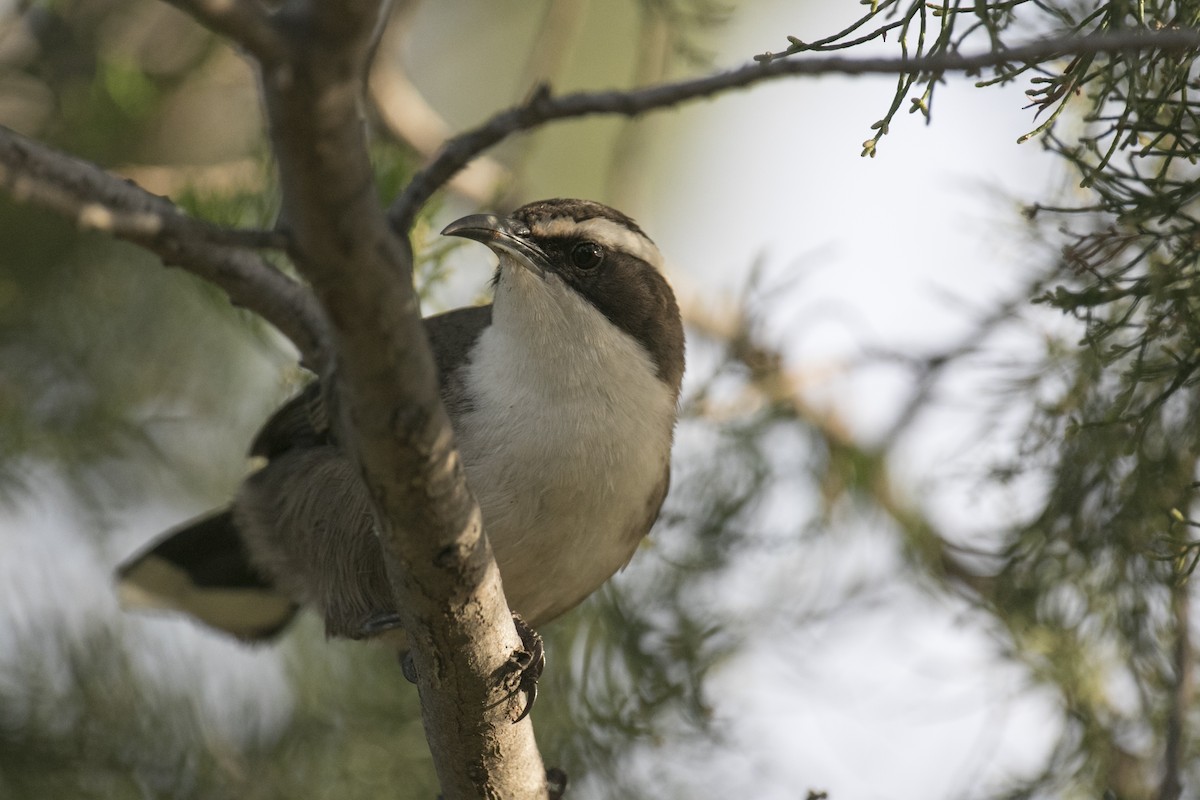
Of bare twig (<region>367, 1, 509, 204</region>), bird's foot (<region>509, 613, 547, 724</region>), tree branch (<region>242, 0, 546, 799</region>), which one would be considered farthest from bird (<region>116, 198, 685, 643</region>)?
bare twig (<region>367, 1, 509, 204</region>)

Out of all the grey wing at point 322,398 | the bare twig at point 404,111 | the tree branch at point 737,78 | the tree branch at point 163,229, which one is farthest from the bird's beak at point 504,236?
the tree branch at point 737,78

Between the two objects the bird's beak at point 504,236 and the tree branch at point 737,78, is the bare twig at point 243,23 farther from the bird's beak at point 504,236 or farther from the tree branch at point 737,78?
the bird's beak at point 504,236

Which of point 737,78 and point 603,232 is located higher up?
point 737,78

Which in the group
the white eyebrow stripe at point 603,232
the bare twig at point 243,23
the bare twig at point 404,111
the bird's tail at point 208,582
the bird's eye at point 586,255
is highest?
the bare twig at point 404,111

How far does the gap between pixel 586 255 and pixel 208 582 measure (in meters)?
2.43

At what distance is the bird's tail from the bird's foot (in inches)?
92.3

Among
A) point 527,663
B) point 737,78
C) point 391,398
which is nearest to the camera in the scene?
point 737,78

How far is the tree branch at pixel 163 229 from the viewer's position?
1.86 metres

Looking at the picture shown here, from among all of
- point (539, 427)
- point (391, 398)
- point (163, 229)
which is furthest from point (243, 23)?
point (539, 427)

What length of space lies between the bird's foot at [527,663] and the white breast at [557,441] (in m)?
0.44

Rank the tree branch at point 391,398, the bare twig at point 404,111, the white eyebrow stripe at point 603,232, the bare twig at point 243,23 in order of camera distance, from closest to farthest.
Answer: the bare twig at point 243,23, the tree branch at point 391,398, the white eyebrow stripe at point 603,232, the bare twig at point 404,111

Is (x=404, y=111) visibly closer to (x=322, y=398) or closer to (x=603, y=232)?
(x=603, y=232)

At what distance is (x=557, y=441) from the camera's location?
147 inches

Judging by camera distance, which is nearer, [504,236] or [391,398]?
[391,398]
